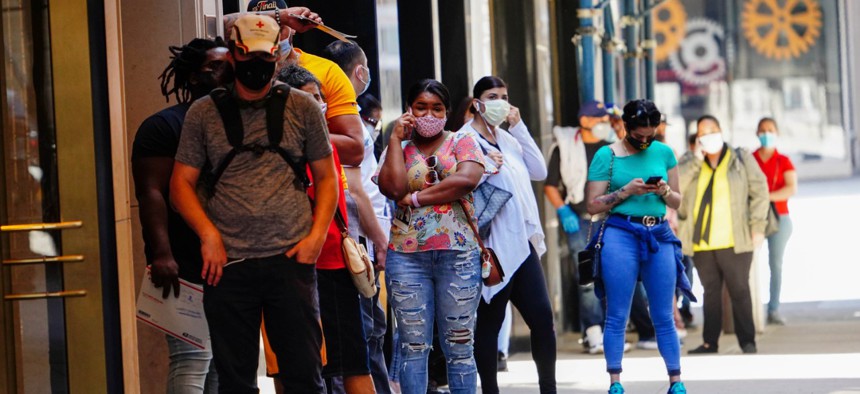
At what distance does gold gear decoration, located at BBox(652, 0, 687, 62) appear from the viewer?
144 ft

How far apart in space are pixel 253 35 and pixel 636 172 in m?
3.97

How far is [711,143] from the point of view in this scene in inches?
526

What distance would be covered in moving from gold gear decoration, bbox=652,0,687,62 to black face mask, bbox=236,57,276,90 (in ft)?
126

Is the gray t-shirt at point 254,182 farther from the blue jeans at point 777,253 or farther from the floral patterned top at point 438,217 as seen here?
the blue jeans at point 777,253

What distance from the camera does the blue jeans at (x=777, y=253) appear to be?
15.1 meters

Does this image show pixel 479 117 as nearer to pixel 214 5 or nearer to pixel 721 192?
pixel 214 5

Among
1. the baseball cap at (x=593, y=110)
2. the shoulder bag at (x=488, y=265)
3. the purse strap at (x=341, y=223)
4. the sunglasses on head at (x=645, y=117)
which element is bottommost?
the shoulder bag at (x=488, y=265)

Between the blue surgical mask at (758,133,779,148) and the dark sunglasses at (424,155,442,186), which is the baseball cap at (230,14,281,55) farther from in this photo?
the blue surgical mask at (758,133,779,148)

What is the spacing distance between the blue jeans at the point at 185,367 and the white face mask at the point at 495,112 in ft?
9.00

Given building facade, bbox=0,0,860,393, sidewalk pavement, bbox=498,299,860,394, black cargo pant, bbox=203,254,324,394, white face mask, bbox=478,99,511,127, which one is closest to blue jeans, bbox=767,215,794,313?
sidewalk pavement, bbox=498,299,860,394

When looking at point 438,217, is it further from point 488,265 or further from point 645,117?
point 645,117

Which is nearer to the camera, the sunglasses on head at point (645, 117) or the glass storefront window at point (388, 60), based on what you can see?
the sunglasses on head at point (645, 117)

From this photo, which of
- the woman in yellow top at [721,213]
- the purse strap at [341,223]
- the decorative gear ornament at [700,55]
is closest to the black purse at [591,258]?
the purse strap at [341,223]

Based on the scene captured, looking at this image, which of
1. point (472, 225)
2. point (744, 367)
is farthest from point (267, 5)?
point (744, 367)
